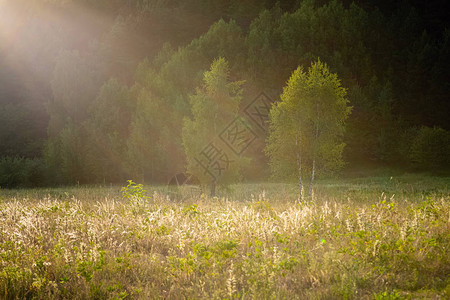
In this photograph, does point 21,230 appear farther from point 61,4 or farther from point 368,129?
point 61,4

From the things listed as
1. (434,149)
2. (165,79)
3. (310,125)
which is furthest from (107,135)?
(434,149)

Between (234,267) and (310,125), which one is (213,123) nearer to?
(310,125)

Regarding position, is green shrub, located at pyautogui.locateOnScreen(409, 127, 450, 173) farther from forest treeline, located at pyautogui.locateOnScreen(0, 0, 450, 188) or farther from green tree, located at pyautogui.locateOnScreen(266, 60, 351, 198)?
green tree, located at pyautogui.locateOnScreen(266, 60, 351, 198)

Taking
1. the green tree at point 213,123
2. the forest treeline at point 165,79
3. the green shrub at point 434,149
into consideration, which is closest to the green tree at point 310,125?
the green tree at point 213,123

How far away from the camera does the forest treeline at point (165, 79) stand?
1182 inches

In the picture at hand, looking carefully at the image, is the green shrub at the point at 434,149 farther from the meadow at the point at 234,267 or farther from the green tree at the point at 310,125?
the meadow at the point at 234,267

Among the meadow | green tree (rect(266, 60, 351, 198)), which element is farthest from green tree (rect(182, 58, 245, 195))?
the meadow

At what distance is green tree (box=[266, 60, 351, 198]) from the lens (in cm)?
1416

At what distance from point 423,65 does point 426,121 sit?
7529 mm

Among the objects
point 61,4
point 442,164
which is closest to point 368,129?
point 442,164

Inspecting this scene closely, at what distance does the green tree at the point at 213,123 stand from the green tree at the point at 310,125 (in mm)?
2315

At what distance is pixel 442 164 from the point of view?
29.8m

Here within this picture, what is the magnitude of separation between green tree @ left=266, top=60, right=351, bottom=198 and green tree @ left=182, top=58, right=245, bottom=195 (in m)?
2.32

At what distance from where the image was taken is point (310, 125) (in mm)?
14578
